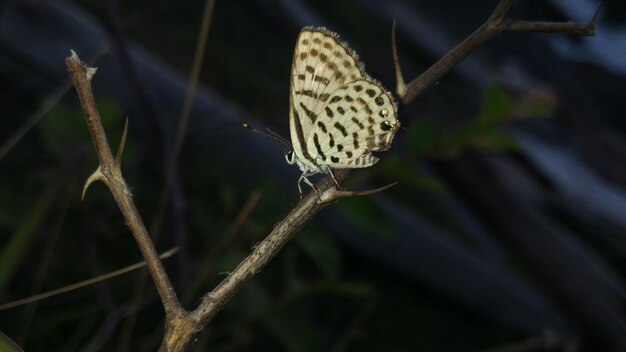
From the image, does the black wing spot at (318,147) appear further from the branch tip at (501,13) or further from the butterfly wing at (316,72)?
the branch tip at (501,13)

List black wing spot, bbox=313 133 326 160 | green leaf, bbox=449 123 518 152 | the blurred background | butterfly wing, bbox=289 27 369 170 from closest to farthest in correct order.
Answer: butterfly wing, bbox=289 27 369 170
black wing spot, bbox=313 133 326 160
green leaf, bbox=449 123 518 152
the blurred background

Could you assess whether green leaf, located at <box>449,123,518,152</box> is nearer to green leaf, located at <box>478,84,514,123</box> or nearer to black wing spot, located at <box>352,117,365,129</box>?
green leaf, located at <box>478,84,514,123</box>

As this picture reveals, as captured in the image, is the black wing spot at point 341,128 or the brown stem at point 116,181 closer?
the brown stem at point 116,181

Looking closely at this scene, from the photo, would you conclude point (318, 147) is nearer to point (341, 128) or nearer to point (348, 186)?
point (341, 128)

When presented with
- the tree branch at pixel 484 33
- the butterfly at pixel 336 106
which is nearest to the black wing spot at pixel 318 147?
the butterfly at pixel 336 106

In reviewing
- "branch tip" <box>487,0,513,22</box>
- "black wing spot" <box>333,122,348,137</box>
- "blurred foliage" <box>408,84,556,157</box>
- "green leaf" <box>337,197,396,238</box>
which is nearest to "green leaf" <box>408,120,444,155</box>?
"blurred foliage" <box>408,84,556,157</box>

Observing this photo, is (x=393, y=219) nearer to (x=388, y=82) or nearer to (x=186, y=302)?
(x=388, y=82)

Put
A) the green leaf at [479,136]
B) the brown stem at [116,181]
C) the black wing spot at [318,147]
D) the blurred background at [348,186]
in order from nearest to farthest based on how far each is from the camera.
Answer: the brown stem at [116,181] < the black wing spot at [318,147] < the green leaf at [479,136] < the blurred background at [348,186]
